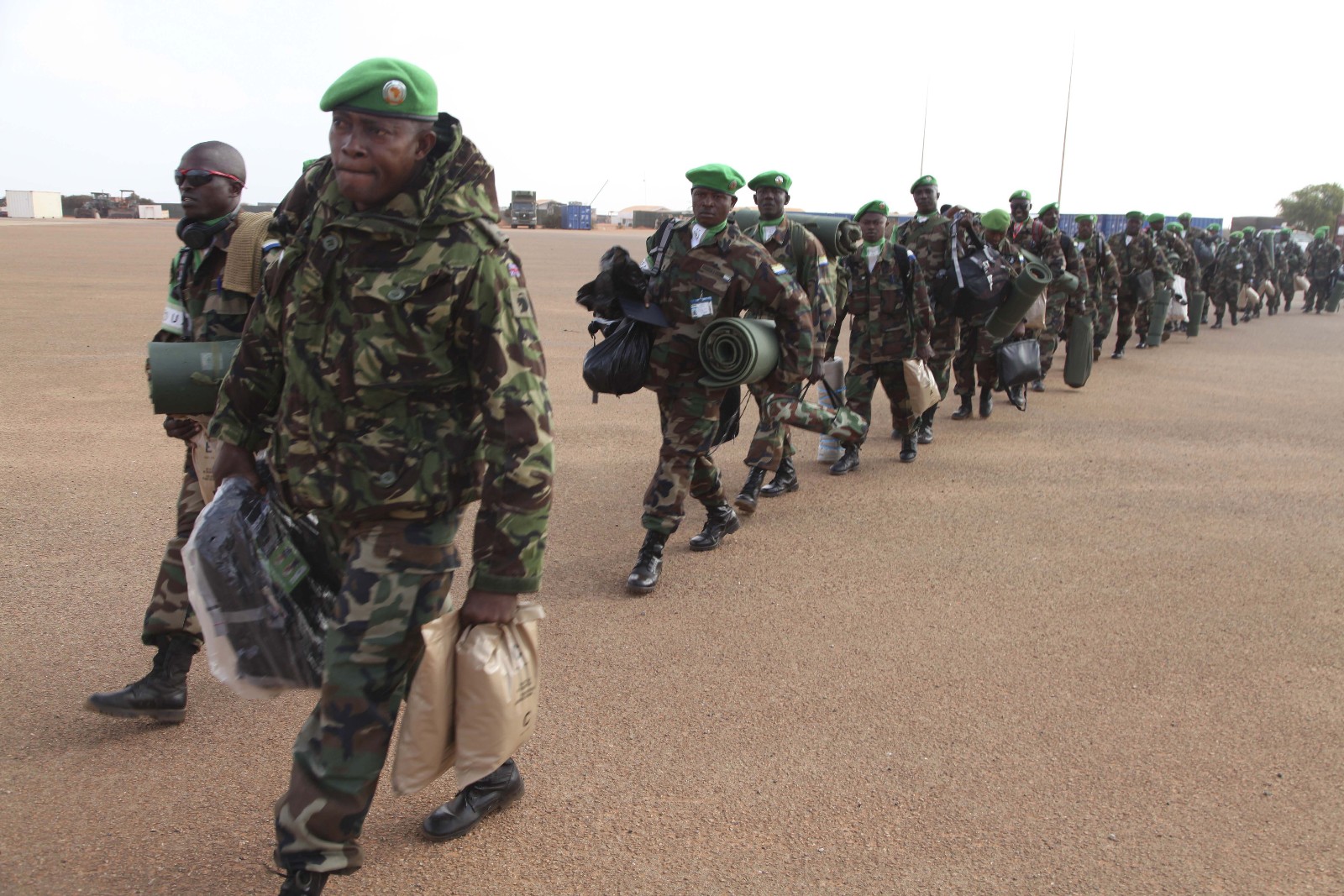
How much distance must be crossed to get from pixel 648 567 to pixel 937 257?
4950 millimetres

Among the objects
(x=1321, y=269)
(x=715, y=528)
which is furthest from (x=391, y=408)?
(x=1321, y=269)

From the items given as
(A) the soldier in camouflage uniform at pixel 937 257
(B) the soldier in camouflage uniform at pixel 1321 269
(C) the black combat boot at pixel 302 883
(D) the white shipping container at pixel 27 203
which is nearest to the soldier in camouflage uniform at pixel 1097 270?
(A) the soldier in camouflage uniform at pixel 937 257

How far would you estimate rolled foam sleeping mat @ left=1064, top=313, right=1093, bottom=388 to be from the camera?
39.8 feet

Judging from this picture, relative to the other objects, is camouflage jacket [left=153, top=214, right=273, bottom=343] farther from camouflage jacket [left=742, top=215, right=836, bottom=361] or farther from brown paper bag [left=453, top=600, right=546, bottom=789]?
camouflage jacket [left=742, top=215, right=836, bottom=361]

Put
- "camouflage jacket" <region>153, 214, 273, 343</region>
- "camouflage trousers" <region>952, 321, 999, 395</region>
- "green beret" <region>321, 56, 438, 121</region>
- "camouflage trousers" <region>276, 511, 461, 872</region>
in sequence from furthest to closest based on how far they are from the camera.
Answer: "camouflage trousers" <region>952, 321, 999, 395</region> < "camouflage jacket" <region>153, 214, 273, 343</region> < "camouflage trousers" <region>276, 511, 461, 872</region> < "green beret" <region>321, 56, 438, 121</region>

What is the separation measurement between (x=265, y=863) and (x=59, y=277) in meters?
21.0

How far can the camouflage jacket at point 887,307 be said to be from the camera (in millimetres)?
8398

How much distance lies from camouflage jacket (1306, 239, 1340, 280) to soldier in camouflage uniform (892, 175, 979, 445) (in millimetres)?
22148

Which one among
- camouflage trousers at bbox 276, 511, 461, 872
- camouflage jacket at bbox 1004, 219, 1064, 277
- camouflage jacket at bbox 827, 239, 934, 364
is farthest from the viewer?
camouflage jacket at bbox 1004, 219, 1064, 277

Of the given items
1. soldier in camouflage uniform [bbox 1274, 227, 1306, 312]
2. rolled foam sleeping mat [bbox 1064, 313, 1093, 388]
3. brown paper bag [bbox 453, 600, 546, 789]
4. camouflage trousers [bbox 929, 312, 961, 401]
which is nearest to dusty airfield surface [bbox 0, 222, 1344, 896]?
brown paper bag [bbox 453, 600, 546, 789]

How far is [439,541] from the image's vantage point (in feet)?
9.09

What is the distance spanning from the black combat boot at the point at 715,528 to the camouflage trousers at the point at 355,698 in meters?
3.55

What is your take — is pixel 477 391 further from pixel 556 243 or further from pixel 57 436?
pixel 556 243

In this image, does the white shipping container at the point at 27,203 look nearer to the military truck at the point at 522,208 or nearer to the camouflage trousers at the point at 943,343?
the military truck at the point at 522,208
